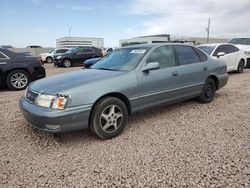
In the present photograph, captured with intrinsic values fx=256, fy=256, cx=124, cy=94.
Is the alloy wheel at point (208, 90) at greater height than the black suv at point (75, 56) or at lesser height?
lesser

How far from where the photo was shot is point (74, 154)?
3.50 metres

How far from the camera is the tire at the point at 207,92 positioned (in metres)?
5.78

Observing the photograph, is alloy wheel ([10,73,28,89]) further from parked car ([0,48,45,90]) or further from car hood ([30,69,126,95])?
car hood ([30,69,126,95])

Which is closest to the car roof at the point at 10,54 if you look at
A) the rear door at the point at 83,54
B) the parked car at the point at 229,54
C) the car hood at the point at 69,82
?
the car hood at the point at 69,82

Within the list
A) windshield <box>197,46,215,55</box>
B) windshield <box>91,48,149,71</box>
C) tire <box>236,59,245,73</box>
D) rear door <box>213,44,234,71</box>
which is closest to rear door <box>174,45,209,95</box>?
windshield <box>91,48,149,71</box>

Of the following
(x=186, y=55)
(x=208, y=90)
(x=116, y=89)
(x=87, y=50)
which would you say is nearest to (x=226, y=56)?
(x=208, y=90)

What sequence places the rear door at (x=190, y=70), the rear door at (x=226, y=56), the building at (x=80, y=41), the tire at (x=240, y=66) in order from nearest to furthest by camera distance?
the rear door at (x=190, y=70)
the rear door at (x=226, y=56)
the tire at (x=240, y=66)
the building at (x=80, y=41)

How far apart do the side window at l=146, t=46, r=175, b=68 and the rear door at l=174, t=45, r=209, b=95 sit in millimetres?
165

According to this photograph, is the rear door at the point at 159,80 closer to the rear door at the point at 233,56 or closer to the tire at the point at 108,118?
the tire at the point at 108,118

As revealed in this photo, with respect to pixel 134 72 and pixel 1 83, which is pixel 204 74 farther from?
pixel 1 83

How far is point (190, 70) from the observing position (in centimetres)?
525

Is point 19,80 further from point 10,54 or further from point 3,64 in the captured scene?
point 10,54

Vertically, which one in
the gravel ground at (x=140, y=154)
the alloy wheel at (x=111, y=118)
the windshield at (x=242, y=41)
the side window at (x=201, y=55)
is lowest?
the gravel ground at (x=140, y=154)

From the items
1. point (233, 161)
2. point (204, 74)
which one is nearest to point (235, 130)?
point (233, 161)
